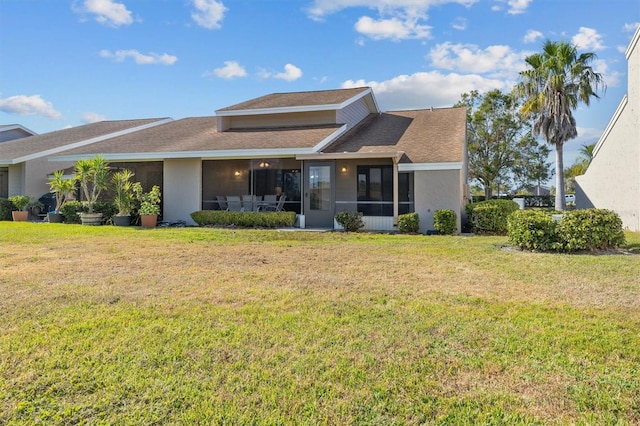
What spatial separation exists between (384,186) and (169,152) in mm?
8492

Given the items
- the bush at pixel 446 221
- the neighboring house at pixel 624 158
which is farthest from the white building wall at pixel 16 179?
the neighboring house at pixel 624 158

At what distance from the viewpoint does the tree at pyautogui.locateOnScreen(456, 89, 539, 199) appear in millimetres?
27203

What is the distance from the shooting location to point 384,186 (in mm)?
14594

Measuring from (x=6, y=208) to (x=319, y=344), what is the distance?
19820mm

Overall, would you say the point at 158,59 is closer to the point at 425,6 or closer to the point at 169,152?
the point at 169,152

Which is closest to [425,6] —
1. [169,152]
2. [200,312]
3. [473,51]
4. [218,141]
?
[473,51]

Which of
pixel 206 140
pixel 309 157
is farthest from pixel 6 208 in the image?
pixel 309 157

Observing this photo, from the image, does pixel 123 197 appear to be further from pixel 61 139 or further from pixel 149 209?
pixel 61 139

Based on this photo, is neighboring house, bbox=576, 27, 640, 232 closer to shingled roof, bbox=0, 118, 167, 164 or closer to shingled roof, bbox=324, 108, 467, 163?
shingled roof, bbox=324, 108, 467, 163

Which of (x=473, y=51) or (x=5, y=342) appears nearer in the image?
(x=5, y=342)

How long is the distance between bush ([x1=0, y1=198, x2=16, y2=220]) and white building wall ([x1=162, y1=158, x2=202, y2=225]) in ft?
25.0

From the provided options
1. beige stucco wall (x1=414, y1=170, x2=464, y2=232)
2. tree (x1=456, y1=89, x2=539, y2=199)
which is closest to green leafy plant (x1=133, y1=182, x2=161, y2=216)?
beige stucco wall (x1=414, y1=170, x2=464, y2=232)

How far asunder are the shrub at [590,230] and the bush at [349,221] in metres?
6.13

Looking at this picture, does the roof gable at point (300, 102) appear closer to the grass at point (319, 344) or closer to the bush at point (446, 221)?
the bush at point (446, 221)
